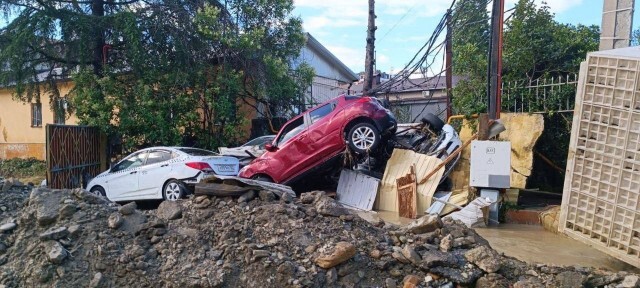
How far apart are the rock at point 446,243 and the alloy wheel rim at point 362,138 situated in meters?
5.04

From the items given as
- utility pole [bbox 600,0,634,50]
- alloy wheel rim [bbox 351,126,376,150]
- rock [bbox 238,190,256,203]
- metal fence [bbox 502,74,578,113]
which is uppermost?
utility pole [bbox 600,0,634,50]

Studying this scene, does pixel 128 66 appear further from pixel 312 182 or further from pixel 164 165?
pixel 312 182

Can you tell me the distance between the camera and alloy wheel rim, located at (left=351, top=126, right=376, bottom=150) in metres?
10.3

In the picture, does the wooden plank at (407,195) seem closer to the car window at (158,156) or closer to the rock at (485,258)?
the rock at (485,258)

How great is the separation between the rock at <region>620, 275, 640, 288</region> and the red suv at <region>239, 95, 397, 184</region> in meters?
5.84

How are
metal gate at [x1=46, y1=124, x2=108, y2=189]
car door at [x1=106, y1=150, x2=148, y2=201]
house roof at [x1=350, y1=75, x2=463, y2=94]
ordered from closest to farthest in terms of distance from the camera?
car door at [x1=106, y1=150, x2=148, y2=201], metal gate at [x1=46, y1=124, x2=108, y2=189], house roof at [x1=350, y1=75, x2=463, y2=94]

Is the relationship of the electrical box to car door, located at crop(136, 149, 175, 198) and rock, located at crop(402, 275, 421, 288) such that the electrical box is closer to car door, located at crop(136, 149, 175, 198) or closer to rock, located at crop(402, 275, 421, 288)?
rock, located at crop(402, 275, 421, 288)

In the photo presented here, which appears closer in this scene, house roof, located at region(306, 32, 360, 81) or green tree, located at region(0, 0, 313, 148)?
green tree, located at region(0, 0, 313, 148)

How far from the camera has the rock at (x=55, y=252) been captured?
4797 mm

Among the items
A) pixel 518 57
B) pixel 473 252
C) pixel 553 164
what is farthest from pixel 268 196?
pixel 518 57

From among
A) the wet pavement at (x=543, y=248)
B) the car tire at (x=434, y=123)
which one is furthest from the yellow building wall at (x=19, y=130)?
the wet pavement at (x=543, y=248)

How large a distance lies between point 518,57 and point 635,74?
6255 mm

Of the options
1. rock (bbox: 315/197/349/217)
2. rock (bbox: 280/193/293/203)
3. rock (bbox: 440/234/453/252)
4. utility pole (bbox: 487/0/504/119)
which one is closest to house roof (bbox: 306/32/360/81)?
utility pole (bbox: 487/0/504/119)

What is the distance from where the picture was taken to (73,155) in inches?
538
